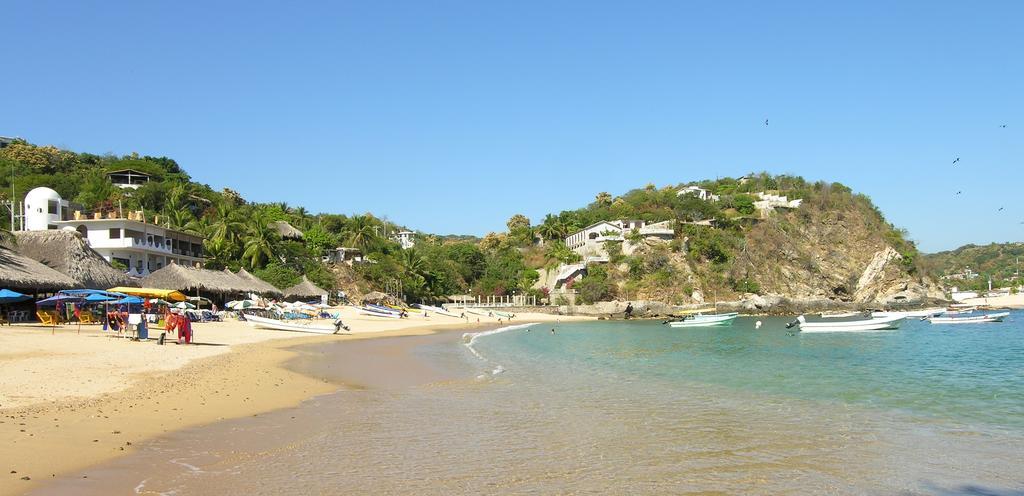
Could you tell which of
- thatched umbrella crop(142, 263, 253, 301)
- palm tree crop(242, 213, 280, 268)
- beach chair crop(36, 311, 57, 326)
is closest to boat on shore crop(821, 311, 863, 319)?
palm tree crop(242, 213, 280, 268)

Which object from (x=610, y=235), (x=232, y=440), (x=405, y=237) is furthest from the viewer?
(x=405, y=237)

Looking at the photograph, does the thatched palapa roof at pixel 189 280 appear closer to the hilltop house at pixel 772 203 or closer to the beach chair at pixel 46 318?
the beach chair at pixel 46 318

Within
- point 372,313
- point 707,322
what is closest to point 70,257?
point 372,313

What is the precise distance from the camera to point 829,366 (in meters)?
23.5

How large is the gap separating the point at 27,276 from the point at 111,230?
1896cm

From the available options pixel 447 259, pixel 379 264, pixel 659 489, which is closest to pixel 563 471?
pixel 659 489

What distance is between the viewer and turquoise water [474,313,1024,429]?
16031mm

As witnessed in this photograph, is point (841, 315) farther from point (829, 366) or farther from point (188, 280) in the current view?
point (188, 280)

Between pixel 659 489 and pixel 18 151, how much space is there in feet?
287

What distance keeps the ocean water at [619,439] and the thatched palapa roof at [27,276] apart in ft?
68.4

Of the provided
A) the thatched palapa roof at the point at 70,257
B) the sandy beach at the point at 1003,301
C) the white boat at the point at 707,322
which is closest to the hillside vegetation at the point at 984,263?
the sandy beach at the point at 1003,301

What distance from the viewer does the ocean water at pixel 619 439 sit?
27.2 feet

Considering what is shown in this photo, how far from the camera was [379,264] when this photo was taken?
2899 inches

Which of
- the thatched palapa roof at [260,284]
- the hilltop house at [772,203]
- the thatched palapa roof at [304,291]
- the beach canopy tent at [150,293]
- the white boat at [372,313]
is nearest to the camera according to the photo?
the beach canopy tent at [150,293]
